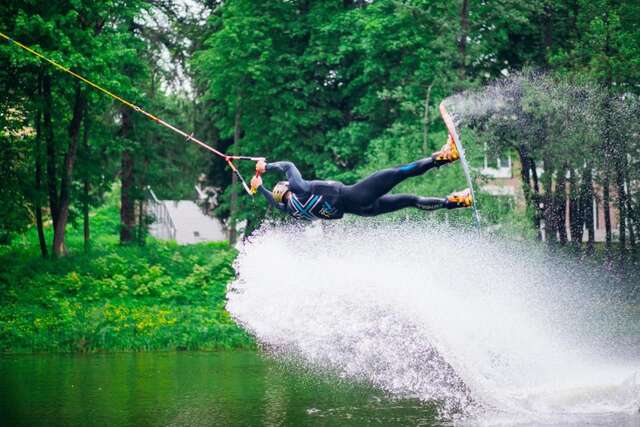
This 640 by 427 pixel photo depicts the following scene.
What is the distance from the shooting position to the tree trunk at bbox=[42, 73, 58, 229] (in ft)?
84.1

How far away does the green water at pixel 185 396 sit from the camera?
12320 mm

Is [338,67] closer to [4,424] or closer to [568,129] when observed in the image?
[568,129]

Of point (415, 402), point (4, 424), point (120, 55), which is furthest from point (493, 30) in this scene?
point (4, 424)

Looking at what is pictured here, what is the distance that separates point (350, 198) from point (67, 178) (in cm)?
1593

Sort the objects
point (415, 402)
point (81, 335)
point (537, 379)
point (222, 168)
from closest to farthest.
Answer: point (415, 402) → point (537, 379) → point (81, 335) → point (222, 168)

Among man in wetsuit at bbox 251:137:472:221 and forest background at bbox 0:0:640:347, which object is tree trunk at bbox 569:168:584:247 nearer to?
forest background at bbox 0:0:640:347

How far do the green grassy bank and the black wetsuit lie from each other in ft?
35.1

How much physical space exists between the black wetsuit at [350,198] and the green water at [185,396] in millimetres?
2711

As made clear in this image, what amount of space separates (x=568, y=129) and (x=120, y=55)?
37.6 ft

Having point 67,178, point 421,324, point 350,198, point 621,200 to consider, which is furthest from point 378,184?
point 67,178

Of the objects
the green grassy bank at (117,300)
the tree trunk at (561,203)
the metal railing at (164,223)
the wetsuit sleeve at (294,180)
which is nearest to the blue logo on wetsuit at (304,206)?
the wetsuit sleeve at (294,180)

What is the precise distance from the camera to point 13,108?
26.5 m

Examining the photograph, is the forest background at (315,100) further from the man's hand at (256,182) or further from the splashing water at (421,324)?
the man's hand at (256,182)

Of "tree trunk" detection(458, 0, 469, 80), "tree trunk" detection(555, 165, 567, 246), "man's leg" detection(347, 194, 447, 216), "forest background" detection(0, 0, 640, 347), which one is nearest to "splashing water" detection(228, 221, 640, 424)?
"man's leg" detection(347, 194, 447, 216)
